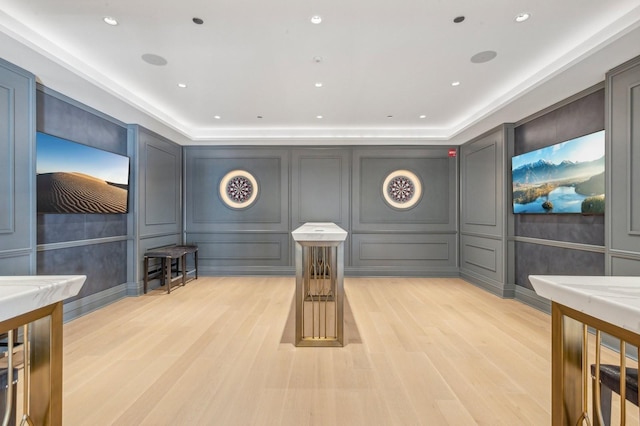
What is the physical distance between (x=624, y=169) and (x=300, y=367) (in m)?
3.37

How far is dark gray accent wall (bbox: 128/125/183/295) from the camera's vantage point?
14.7 feet

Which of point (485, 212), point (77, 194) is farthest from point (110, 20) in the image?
point (485, 212)

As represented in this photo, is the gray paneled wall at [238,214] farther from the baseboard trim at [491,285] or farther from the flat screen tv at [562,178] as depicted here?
the flat screen tv at [562,178]

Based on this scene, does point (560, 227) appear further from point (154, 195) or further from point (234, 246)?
point (154, 195)

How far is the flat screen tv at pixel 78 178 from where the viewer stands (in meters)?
3.05

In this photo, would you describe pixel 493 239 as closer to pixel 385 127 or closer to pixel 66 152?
pixel 385 127

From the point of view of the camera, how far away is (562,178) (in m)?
3.46

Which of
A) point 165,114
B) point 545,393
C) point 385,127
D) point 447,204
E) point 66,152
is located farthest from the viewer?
point 447,204

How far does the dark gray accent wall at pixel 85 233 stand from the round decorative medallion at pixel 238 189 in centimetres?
177

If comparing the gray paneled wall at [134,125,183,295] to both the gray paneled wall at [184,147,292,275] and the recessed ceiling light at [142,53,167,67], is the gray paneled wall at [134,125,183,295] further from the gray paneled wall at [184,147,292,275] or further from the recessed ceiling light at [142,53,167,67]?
the recessed ceiling light at [142,53,167,67]

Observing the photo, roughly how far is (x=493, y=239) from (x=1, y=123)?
6099 millimetres

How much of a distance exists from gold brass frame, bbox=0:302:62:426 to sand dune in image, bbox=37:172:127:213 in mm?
2916

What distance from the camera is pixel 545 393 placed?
2.04 metres

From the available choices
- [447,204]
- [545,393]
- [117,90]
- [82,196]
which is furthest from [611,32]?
[82,196]
